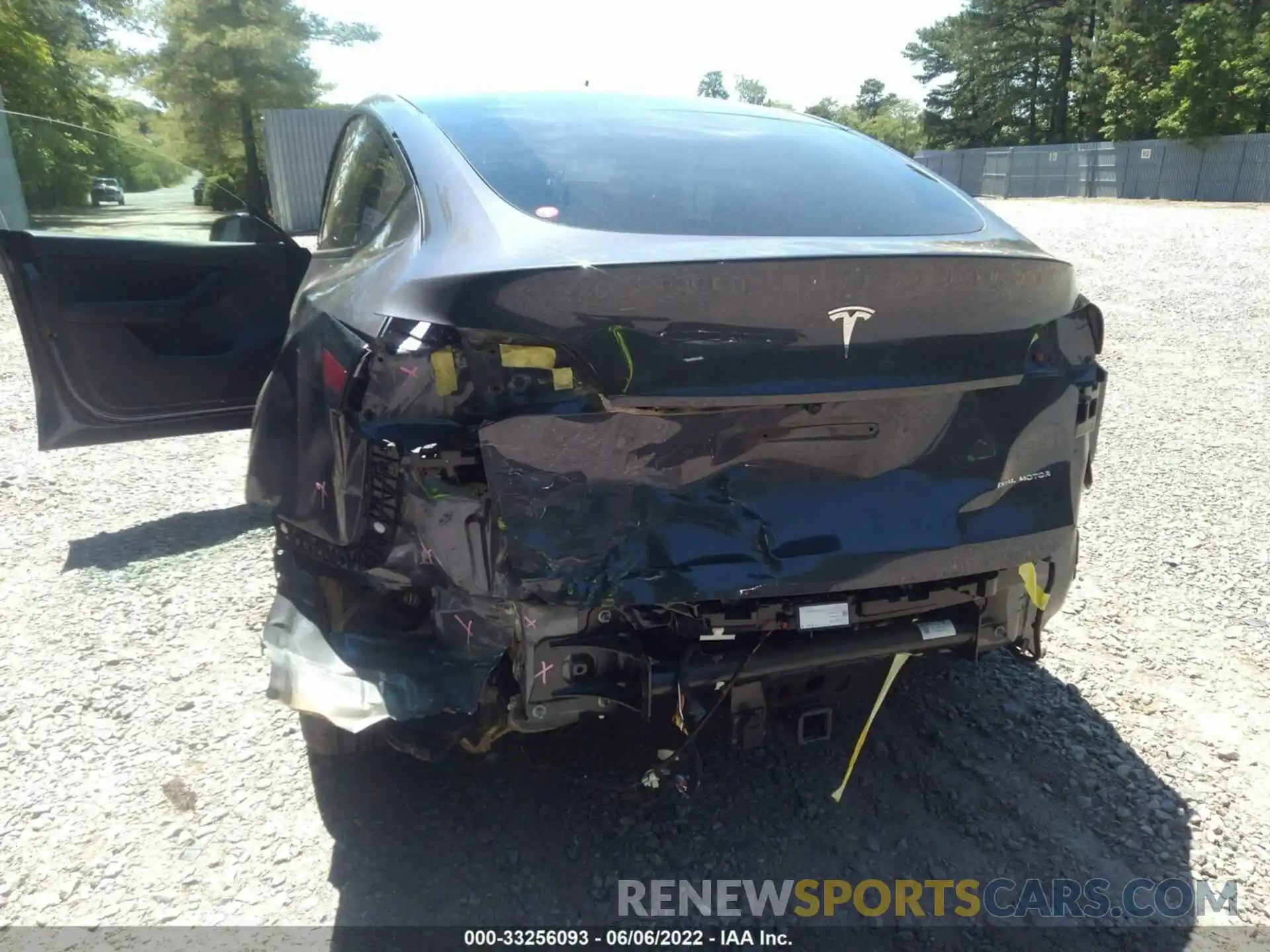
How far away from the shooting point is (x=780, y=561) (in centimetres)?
201

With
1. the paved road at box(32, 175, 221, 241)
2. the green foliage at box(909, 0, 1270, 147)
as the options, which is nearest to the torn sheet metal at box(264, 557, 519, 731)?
the paved road at box(32, 175, 221, 241)

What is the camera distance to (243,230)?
3.98m

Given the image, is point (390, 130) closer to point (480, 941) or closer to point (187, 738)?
point (187, 738)

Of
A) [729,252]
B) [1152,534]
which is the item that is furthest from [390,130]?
[1152,534]

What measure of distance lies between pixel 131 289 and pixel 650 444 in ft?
9.67

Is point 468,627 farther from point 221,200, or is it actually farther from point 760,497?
point 221,200

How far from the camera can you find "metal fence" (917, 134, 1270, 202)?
3088cm

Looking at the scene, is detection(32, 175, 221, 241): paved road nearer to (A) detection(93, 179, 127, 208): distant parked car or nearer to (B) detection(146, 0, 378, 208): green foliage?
(A) detection(93, 179, 127, 208): distant parked car

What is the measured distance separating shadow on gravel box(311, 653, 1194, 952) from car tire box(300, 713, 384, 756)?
185 millimetres

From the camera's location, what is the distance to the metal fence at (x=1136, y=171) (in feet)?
101

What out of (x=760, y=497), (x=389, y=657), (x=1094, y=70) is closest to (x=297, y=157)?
(x=389, y=657)

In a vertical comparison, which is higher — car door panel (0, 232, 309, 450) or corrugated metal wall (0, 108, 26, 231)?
corrugated metal wall (0, 108, 26, 231)

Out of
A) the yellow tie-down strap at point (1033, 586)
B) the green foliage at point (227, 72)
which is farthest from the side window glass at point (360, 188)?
the green foliage at point (227, 72)

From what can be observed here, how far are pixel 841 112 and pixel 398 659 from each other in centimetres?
9766
